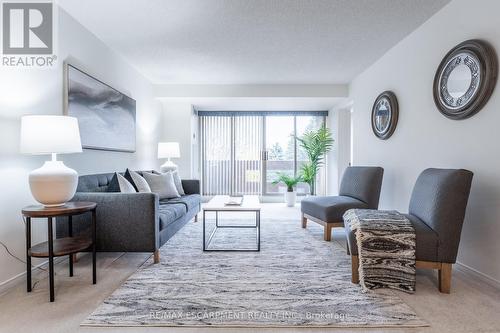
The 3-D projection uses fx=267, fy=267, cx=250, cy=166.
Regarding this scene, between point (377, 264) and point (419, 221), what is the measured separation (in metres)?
0.53

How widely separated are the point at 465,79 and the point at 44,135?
3.33m

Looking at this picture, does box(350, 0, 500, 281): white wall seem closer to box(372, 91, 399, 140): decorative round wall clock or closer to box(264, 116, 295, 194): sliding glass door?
box(372, 91, 399, 140): decorative round wall clock

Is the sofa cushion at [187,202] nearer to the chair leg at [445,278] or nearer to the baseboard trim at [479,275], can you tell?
the chair leg at [445,278]

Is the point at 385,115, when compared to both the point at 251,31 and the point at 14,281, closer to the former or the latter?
the point at 251,31

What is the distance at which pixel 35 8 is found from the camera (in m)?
2.34

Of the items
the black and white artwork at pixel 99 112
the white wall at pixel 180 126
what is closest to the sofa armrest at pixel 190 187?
the black and white artwork at pixel 99 112

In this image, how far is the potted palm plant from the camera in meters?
5.83

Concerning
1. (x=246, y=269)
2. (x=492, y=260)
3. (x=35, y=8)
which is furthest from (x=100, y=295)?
(x=492, y=260)

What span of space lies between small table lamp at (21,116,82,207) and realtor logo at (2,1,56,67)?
0.65 metres

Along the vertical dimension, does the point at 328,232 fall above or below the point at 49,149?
below

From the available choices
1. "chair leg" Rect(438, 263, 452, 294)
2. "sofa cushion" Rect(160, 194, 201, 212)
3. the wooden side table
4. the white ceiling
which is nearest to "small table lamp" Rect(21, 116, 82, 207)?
the wooden side table

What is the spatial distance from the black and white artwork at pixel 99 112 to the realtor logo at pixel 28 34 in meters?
0.24

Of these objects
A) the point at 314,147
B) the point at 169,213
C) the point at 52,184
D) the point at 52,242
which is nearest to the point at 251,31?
the point at 169,213

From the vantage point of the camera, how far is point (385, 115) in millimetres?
3600
